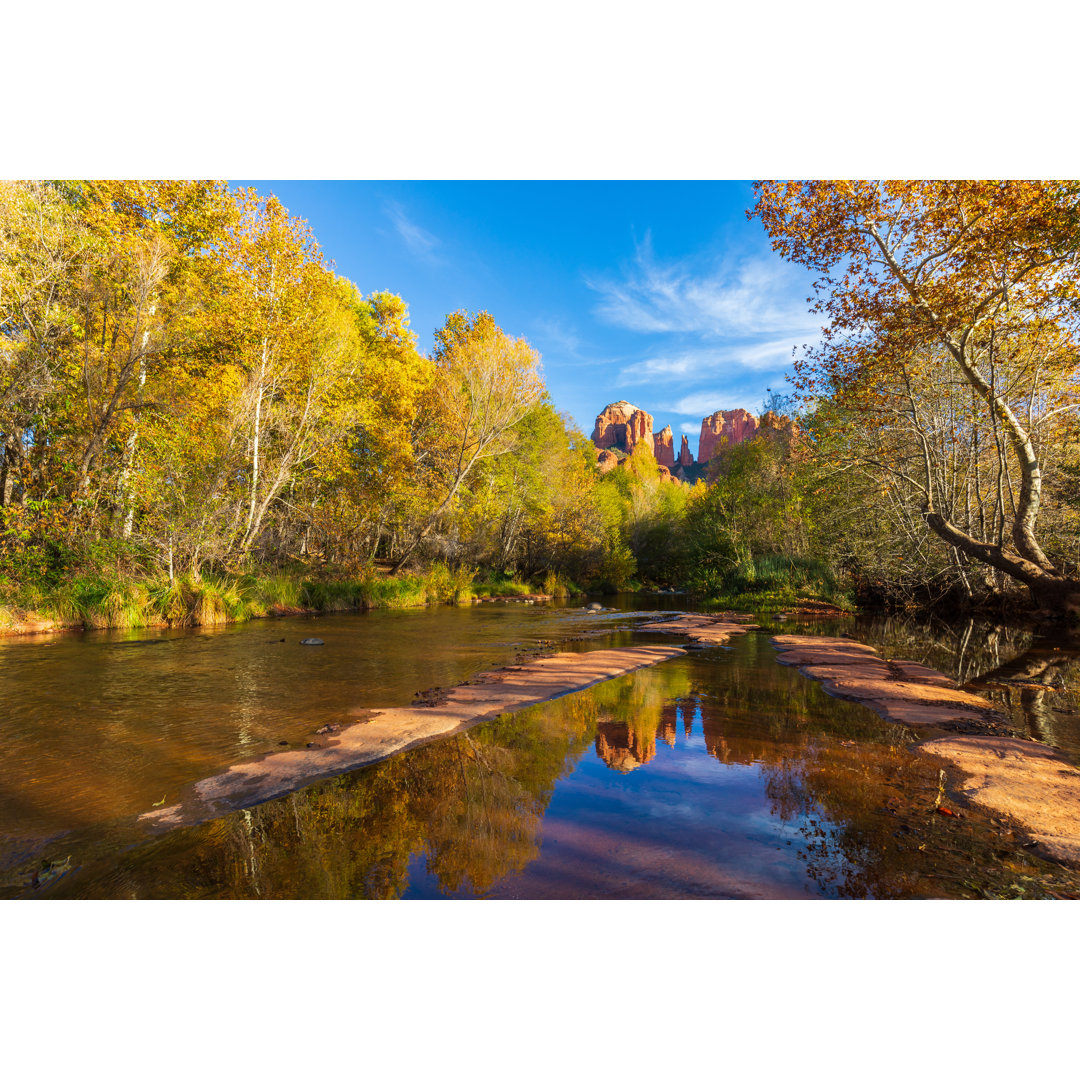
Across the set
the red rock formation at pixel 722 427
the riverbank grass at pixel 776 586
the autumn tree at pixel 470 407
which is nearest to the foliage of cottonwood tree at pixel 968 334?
the riverbank grass at pixel 776 586

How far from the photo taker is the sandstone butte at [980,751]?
309 centimetres

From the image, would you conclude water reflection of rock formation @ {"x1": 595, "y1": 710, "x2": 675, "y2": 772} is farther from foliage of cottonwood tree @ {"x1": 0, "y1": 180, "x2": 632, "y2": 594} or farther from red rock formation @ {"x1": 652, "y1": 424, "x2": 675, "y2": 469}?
red rock formation @ {"x1": 652, "y1": 424, "x2": 675, "y2": 469}

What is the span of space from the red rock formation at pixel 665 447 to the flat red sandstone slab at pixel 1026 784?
143 meters

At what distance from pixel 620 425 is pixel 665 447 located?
14411 mm

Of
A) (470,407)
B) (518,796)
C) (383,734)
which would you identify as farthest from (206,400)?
(518,796)

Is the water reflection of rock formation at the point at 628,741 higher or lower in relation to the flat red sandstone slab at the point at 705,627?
higher

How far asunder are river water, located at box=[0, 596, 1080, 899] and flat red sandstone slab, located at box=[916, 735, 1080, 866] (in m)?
0.20

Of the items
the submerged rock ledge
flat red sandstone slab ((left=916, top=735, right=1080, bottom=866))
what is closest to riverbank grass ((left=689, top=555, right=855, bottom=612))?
the submerged rock ledge

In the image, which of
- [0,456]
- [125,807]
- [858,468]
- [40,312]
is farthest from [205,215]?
[858,468]

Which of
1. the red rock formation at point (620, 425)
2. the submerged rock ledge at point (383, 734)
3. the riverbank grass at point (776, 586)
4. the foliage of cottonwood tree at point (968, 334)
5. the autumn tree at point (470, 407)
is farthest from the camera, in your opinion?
the red rock formation at point (620, 425)

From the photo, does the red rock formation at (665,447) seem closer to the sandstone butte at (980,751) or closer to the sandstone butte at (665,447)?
the sandstone butte at (665,447)

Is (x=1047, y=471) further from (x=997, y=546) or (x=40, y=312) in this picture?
(x=40, y=312)

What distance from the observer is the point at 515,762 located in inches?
166

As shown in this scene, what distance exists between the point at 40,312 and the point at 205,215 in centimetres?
683
